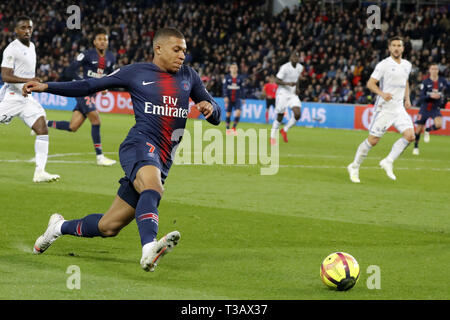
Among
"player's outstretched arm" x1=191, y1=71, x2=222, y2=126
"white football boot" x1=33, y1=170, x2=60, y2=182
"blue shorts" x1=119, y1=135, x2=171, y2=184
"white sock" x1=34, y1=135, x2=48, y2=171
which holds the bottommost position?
"white football boot" x1=33, y1=170, x2=60, y2=182

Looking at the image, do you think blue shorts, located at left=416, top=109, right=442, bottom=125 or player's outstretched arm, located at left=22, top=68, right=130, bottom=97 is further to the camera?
blue shorts, located at left=416, top=109, right=442, bottom=125

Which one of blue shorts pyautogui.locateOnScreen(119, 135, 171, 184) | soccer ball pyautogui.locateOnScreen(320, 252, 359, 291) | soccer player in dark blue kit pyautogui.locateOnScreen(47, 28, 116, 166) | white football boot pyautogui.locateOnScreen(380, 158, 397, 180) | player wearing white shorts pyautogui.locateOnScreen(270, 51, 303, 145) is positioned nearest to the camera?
soccer ball pyautogui.locateOnScreen(320, 252, 359, 291)

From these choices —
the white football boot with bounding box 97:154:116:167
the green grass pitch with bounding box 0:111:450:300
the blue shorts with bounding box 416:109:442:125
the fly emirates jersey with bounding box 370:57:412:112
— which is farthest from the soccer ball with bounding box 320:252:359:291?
the blue shorts with bounding box 416:109:442:125

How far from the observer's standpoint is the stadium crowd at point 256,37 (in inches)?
1233

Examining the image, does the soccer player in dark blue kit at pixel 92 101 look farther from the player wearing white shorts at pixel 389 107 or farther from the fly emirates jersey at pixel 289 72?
the fly emirates jersey at pixel 289 72

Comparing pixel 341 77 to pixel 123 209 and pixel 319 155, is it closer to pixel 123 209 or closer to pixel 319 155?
pixel 319 155

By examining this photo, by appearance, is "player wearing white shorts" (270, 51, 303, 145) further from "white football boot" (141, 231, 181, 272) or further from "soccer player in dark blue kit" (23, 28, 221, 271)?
"white football boot" (141, 231, 181, 272)

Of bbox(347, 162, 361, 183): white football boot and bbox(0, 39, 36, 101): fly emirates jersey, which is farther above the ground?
bbox(0, 39, 36, 101): fly emirates jersey

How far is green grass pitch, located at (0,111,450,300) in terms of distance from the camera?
580 cm

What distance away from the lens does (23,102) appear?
1195 centimetres

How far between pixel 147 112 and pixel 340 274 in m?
1.99

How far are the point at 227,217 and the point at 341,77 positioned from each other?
22735mm

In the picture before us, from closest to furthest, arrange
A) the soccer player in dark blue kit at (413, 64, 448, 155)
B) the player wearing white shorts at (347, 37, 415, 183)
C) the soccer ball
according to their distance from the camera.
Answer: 1. the soccer ball
2. the player wearing white shorts at (347, 37, 415, 183)
3. the soccer player in dark blue kit at (413, 64, 448, 155)

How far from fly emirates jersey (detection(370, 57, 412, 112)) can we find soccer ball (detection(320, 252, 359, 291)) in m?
7.89
